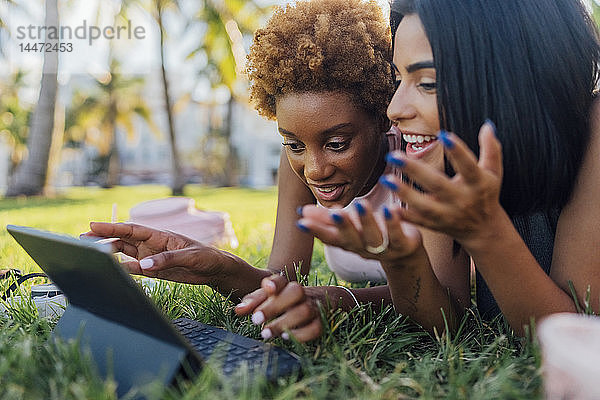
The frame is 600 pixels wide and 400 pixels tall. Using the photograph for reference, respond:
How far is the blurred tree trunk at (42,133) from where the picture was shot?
1316 cm

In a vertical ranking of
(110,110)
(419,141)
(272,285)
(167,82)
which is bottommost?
(272,285)

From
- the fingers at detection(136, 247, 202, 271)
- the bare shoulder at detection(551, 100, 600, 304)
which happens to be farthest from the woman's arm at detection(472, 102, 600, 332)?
the fingers at detection(136, 247, 202, 271)

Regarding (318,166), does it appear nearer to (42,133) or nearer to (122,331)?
(122,331)

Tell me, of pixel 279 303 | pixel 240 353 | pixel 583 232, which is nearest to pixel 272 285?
pixel 279 303

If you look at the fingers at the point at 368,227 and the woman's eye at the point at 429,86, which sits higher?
the woman's eye at the point at 429,86

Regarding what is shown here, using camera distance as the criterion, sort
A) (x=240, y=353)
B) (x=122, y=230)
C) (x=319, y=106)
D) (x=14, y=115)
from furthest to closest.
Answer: (x=14, y=115)
(x=319, y=106)
(x=122, y=230)
(x=240, y=353)

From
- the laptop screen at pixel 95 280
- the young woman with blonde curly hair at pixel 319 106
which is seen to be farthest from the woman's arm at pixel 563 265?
the laptop screen at pixel 95 280

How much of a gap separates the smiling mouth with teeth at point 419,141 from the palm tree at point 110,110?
3189 centimetres

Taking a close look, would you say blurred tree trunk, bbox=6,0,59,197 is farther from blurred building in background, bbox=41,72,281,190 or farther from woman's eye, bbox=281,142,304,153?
blurred building in background, bbox=41,72,281,190

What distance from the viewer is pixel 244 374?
131 cm

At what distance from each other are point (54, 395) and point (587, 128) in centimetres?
164

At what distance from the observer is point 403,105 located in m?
1.85

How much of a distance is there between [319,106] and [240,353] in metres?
1.05

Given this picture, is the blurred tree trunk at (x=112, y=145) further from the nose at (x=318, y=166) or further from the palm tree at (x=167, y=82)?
the nose at (x=318, y=166)
